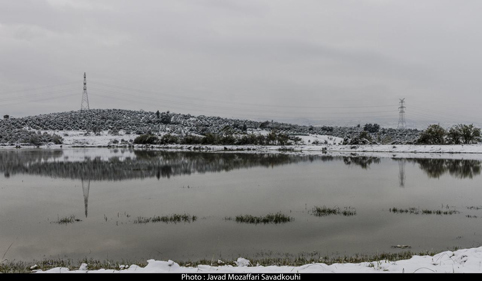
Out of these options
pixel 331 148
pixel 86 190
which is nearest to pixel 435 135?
pixel 331 148

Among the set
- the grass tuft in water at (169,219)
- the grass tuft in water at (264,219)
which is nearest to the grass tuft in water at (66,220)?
the grass tuft in water at (169,219)

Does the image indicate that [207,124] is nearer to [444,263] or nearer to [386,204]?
[386,204]

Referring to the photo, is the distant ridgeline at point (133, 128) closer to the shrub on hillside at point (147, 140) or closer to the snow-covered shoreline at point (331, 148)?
the snow-covered shoreline at point (331, 148)

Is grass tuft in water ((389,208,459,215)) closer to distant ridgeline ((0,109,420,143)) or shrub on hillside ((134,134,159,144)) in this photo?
distant ridgeline ((0,109,420,143))

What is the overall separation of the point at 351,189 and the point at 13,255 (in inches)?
831

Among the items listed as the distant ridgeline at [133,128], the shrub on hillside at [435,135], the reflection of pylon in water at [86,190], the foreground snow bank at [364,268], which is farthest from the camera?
the distant ridgeline at [133,128]

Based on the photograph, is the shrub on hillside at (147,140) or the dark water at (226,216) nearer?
the dark water at (226,216)

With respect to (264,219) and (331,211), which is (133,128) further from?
(264,219)

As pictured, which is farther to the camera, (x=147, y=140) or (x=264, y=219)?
(x=147, y=140)

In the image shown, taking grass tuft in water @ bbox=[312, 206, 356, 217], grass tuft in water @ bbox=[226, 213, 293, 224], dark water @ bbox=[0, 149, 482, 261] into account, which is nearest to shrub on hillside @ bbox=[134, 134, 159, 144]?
dark water @ bbox=[0, 149, 482, 261]

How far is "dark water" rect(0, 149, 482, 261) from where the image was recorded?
495 inches

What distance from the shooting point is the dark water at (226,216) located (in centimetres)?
1258

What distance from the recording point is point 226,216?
17.5 metres

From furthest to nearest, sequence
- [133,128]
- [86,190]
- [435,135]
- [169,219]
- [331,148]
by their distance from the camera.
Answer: [133,128], [331,148], [435,135], [86,190], [169,219]
